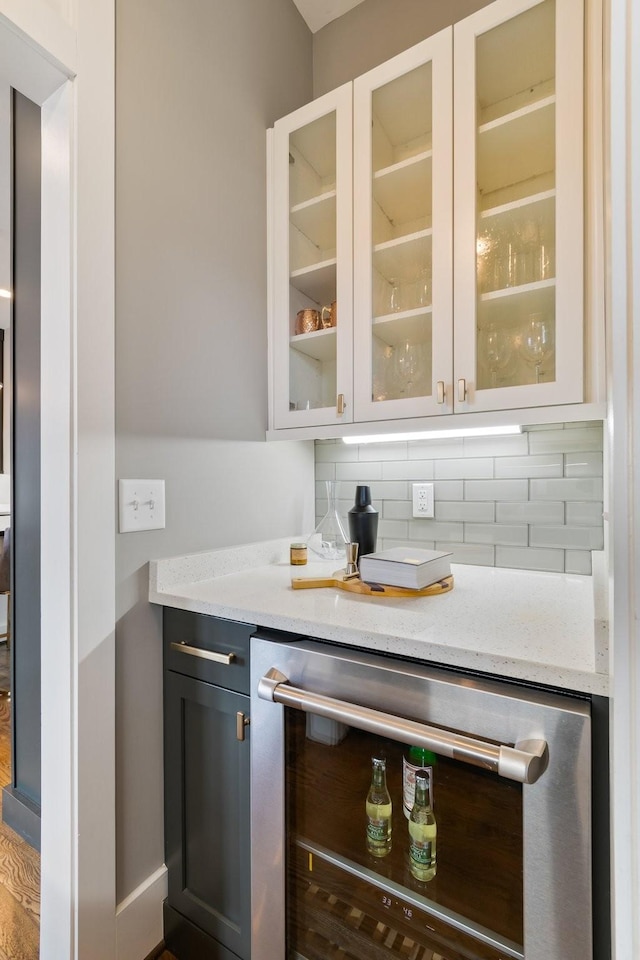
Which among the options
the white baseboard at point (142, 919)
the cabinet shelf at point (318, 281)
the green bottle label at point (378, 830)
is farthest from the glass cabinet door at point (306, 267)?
the white baseboard at point (142, 919)

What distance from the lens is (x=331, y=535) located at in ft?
5.23

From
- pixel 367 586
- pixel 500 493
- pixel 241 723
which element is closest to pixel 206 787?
pixel 241 723

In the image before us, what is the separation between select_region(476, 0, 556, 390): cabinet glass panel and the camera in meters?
1.14

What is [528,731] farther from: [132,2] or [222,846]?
[132,2]

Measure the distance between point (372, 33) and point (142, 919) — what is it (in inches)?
112

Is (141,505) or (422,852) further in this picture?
(141,505)

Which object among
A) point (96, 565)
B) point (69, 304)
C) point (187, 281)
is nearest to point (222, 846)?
point (96, 565)

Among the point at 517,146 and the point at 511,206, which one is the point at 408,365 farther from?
the point at 517,146

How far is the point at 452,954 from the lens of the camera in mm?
764

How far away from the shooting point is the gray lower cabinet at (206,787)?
3.26 feet

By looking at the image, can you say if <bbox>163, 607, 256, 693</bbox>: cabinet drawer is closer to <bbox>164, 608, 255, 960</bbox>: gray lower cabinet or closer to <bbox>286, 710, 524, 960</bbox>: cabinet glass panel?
<bbox>164, 608, 255, 960</bbox>: gray lower cabinet

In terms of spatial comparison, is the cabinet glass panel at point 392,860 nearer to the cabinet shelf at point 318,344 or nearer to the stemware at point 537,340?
the stemware at point 537,340

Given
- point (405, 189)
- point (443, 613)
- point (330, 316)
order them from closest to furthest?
point (443, 613) < point (405, 189) < point (330, 316)

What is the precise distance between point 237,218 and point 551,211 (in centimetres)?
92
